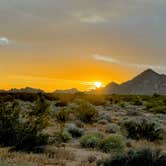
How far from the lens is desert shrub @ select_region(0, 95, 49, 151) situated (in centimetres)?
1745

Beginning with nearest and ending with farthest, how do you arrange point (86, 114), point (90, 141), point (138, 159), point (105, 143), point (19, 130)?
1. point (138, 159)
2. point (19, 130)
3. point (105, 143)
4. point (90, 141)
5. point (86, 114)

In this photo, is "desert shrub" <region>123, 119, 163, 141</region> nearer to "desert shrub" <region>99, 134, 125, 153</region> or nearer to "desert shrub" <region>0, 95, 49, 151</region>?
"desert shrub" <region>99, 134, 125, 153</region>

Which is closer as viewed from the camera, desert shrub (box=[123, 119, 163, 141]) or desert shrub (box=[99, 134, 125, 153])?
desert shrub (box=[99, 134, 125, 153])

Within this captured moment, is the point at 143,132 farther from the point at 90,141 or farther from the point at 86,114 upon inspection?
the point at 86,114

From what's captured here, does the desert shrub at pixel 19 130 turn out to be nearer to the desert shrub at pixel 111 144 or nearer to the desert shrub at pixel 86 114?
the desert shrub at pixel 111 144

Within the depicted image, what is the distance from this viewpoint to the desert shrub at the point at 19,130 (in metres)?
17.5

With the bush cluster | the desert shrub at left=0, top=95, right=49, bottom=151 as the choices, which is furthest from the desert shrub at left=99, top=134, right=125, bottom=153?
the desert shrub at left=0, top=95, right=49, bottom=151

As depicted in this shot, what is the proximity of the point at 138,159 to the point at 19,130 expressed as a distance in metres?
6.86

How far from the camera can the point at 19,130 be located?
18328mm

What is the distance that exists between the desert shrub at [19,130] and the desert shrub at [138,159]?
4972mm

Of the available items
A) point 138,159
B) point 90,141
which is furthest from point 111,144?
point 138,159

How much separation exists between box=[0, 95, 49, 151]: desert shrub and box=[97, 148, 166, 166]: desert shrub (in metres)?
4.97

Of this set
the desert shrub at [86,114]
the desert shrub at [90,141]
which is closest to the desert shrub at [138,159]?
the desert shrub at [90,141]

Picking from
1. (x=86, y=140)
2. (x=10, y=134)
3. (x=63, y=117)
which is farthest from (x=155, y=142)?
(x=63, y=117)
